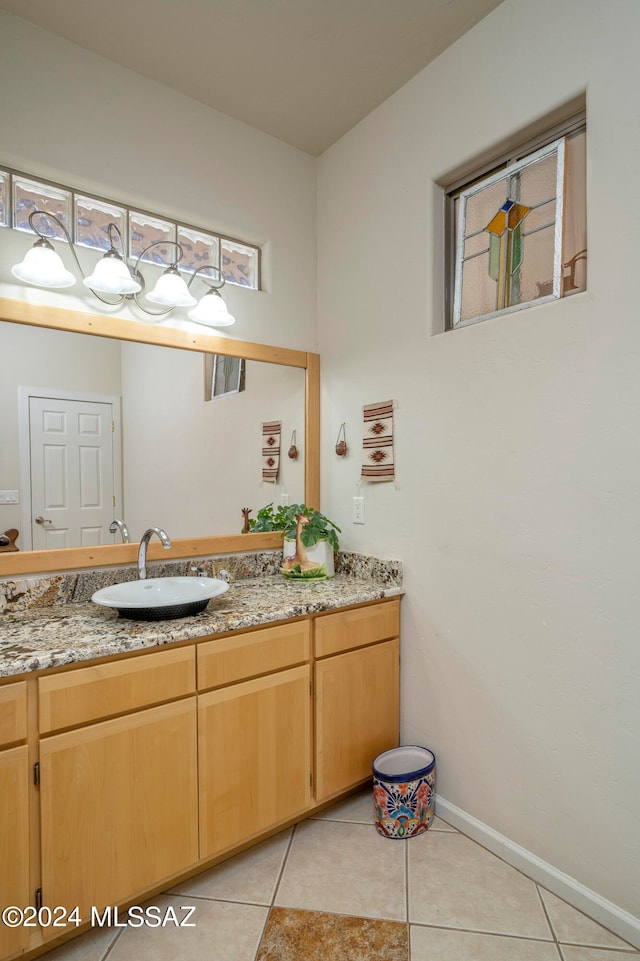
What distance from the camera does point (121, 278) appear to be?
1.91 m

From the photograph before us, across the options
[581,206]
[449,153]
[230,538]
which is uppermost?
[449,153]

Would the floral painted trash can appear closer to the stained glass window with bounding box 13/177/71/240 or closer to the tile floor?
the tile floor

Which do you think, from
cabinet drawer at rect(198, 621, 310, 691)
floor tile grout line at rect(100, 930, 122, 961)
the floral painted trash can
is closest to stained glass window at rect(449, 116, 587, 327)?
cabinet drawer at rect(198, 621, 310, 691)

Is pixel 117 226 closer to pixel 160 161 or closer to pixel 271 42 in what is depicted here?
pixel 160 161

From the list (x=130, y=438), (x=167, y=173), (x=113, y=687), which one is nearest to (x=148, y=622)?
(x=113, y=687)

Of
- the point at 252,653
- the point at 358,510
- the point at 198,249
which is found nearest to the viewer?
the point at 252,653

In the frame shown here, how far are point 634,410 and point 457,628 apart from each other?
3.18 feet

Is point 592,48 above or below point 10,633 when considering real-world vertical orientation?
above

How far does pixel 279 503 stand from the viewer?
8.05 feet

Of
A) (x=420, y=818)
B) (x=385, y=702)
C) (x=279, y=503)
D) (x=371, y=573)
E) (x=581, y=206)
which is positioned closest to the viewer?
(x=581, y=206)

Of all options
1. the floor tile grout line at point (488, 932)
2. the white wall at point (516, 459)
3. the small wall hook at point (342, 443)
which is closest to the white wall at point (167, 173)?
the small wall hook at point (342, 443)

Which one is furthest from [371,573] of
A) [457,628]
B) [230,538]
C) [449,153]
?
[449,153]

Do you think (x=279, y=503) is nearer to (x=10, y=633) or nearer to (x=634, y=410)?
(x=10, y=633)

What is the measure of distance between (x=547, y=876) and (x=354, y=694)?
0.81 m
